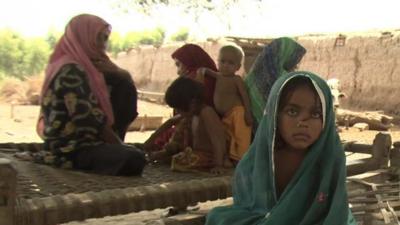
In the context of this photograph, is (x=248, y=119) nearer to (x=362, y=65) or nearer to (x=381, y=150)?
(x=381, y=150)

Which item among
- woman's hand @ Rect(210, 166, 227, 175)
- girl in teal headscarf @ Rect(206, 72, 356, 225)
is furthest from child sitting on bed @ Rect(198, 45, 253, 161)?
girl in teal headscarf @ Rect(206, 72, 356, 225)

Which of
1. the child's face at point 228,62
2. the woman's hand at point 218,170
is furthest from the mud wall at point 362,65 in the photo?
the woman's hand at point 218,170

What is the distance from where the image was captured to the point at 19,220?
2.50m

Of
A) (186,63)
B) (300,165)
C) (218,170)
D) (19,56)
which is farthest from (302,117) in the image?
(19,56)

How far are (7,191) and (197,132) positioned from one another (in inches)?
69.2

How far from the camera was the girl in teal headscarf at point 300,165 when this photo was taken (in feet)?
6.51

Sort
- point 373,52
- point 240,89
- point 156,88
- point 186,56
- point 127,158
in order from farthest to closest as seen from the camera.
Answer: point 156,88 → point 373,52 → point 186,56 → point 240,89 → point 127,158

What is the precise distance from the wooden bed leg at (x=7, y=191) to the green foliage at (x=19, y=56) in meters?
31.0

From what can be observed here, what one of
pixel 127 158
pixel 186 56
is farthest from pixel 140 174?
pixel 186 56

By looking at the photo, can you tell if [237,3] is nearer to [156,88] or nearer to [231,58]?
[156,88]

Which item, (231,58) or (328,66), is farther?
(328,66)

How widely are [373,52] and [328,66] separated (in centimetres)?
134

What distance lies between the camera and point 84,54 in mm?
3662

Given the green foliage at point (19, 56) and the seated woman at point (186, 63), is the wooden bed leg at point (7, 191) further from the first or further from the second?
the green foliage at point (19, 56)
